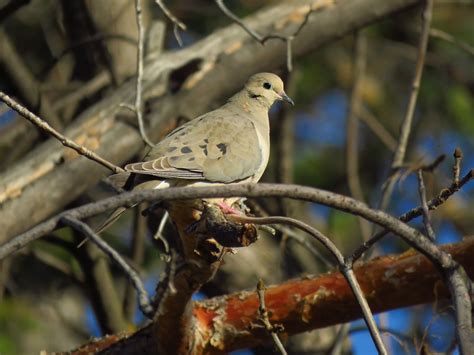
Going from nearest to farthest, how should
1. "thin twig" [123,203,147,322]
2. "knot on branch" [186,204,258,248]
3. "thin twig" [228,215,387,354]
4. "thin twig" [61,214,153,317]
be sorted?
"thin twig" [61,214,153,317]
"thin twig" [228,215,387,354]
"knot on branch" [186,204,258,248]
"thin twig" [123,203,147,322]

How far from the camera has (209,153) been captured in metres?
3.71

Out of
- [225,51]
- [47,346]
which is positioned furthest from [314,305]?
[47,346]

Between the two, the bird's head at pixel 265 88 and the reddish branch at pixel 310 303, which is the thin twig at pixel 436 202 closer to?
the reddish branch at pixel 310 303

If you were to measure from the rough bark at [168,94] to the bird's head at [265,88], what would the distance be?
23 centimetres

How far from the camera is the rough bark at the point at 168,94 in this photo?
13.8 feet

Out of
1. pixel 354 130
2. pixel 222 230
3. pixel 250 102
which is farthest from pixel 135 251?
pixel 222 230

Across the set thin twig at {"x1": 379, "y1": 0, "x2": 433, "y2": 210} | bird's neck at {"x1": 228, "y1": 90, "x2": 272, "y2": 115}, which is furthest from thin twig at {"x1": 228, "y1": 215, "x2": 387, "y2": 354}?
bird's neck at {"x1": 228, "y1": 90, "x2": 272, "y2": 115}

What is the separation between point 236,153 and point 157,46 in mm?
1461

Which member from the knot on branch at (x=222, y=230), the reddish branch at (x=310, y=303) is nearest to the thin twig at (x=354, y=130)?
the reddish branch at (x=310, y=303)

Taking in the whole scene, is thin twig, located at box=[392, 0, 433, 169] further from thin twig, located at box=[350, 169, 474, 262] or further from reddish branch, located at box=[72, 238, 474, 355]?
thin twig, located at box=[350, 169, 474, 262]

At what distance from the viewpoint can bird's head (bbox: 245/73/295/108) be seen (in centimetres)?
461

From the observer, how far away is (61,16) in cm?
542

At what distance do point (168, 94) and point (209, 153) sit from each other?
1.09m

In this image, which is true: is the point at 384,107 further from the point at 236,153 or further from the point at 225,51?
the point at 236,153
